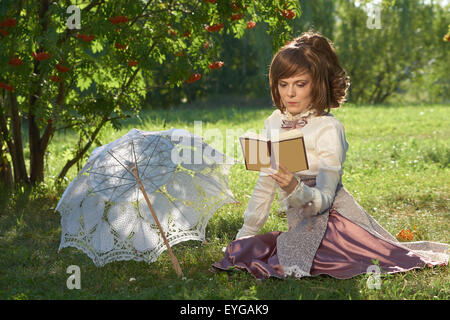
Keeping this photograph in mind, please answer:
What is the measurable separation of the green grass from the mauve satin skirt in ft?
0.17

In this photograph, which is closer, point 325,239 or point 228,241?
point 325,239

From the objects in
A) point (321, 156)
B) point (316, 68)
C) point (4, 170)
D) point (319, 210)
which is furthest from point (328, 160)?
point (4, 170)

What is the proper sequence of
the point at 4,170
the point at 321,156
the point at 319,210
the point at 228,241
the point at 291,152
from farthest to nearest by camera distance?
the point at 4,170 → the point at 228,241 → the point at 321,156 → the point at 319,210 → the point at 291,152

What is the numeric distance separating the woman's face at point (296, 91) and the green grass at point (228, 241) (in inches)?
41.9

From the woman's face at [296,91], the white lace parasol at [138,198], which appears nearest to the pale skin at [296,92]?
the woman's face at [296,91]

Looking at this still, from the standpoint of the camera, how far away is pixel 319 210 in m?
3.21

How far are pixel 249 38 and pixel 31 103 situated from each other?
14.1m

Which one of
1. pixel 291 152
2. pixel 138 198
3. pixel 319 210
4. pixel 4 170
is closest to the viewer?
pixel 291 152

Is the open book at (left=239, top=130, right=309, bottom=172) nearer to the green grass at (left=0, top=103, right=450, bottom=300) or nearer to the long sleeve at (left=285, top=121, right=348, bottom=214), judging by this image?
the long sleeve at (left=285, top=121, right=348, bottom=214)

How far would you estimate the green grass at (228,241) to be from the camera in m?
3.20

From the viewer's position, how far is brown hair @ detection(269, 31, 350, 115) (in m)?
3.32

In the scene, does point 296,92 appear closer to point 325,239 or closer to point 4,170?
point 325,239

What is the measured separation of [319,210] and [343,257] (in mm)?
382

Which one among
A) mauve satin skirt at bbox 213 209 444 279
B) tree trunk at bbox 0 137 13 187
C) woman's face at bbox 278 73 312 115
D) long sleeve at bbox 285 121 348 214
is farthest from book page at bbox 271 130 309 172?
tree trunk at bbox 0 137 13 187
